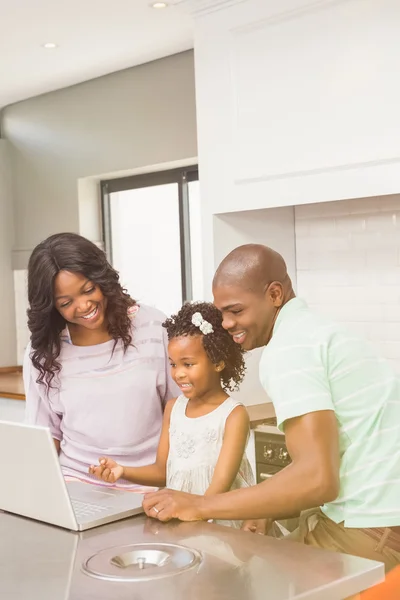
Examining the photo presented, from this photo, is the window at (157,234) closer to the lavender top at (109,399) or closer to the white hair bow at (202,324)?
the lavender top at (109,399)

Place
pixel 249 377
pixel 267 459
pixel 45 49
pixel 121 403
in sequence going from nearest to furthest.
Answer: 1. pixel 121 403
2. pixel 267 459
3. pixel 249 377
4. pixel 45 49

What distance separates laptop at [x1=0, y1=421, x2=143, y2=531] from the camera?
163 centimetres

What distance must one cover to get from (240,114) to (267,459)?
1.34 meters

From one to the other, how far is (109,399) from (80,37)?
2.34m

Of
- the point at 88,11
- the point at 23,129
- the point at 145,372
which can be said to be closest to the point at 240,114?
the point at 88,11

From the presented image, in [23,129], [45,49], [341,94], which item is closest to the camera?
→ [341,94]

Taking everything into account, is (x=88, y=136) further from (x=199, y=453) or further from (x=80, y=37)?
(x=199, y=453)

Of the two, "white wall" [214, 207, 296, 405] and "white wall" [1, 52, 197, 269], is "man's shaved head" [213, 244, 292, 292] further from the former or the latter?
"white wall" [1, 52, 197, 269]

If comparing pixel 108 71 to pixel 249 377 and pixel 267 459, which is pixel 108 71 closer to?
pixel 249 377

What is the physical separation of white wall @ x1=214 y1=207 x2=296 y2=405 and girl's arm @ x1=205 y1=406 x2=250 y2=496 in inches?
52.5

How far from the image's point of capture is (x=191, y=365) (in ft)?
7.02

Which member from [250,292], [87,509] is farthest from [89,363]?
[250,292]

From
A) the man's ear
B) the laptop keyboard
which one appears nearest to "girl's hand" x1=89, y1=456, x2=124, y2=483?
the laptop keyboard

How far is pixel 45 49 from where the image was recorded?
4219 millimetres
